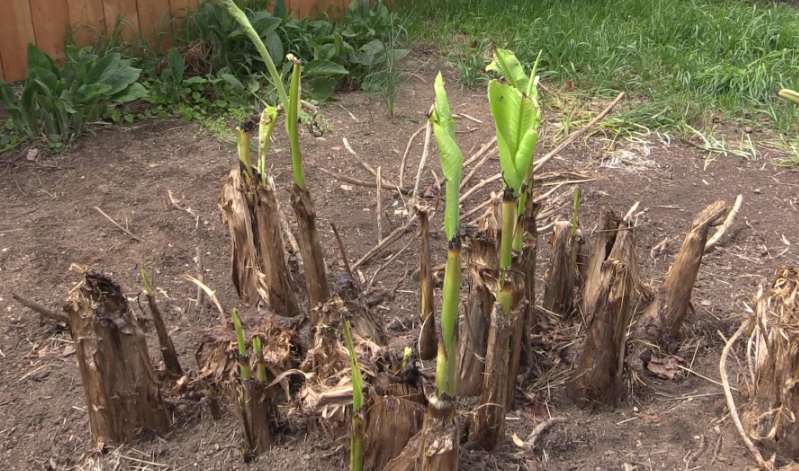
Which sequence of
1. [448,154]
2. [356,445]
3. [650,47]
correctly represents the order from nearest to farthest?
[448,154]
[356,445]
[650,47]

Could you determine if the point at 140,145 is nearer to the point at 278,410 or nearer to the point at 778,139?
the point at 278,410

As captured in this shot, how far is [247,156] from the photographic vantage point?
2.11 m

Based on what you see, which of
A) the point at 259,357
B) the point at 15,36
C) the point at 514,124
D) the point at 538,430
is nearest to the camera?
the point at 514,124

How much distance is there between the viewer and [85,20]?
4398 mm

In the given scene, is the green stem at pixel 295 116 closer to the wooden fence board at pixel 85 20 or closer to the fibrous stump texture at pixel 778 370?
the fibrous stump texture at pixel 778 370

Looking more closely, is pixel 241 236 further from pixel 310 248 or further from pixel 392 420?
pixel 392 420

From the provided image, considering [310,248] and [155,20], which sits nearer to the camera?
[310,248]

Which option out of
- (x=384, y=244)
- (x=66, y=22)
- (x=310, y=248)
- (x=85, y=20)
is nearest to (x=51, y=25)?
(x=66, y=22)

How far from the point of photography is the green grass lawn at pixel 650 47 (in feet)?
14.1

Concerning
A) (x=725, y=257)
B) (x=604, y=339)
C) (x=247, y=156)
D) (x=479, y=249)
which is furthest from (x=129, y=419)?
(x=725, y=257)

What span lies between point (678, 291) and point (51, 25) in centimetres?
363

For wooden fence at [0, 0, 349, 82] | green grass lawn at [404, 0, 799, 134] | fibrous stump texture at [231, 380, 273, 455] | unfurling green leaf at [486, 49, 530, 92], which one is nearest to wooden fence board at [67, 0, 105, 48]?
wooden fence at [0, 0, 349, 82]

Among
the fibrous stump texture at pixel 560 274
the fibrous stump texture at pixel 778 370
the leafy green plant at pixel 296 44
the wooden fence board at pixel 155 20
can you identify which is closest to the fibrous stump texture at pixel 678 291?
Answer: the fibrous stump texture at pixel 560 274

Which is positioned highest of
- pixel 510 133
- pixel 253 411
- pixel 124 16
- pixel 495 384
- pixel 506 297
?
pixel 510 133
